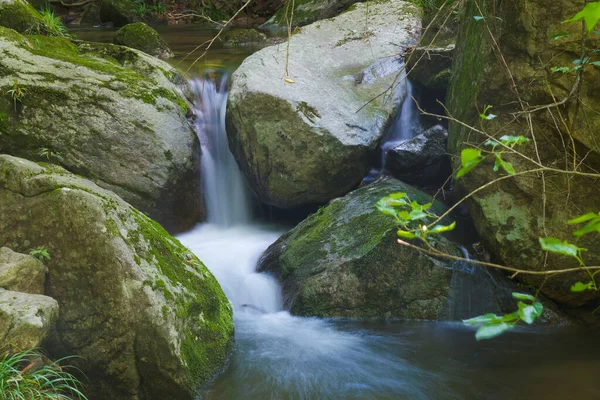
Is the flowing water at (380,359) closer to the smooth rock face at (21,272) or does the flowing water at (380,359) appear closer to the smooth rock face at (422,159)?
the smooth rock face at (21,272)

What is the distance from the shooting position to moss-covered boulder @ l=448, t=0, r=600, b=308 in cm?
418

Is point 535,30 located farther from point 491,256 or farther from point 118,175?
point 118,175

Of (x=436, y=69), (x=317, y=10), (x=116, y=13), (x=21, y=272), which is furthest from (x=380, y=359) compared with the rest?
(x=116, y=13)

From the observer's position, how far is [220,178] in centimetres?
651

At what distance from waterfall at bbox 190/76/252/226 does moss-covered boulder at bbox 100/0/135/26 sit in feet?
31.6

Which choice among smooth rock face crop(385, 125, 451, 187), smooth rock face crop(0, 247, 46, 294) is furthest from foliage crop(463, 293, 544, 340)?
smooth rock face crop(385, 125, 451, 187)

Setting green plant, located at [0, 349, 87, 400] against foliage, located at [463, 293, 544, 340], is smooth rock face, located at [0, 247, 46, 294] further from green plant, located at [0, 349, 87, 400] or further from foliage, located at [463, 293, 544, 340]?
foliage, located at [463, 293, 544, 340]

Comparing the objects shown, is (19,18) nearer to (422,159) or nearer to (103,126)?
(103,126)

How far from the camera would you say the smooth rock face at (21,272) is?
329 cm

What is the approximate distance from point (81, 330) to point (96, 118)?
107 inches

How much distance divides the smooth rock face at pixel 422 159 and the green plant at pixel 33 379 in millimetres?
4133

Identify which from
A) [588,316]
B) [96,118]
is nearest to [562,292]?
[588,316]

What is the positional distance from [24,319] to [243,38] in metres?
9.00

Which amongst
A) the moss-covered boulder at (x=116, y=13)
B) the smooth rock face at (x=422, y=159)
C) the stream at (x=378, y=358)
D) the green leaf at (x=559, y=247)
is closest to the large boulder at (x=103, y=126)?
the stream at (x=378, y=358)
